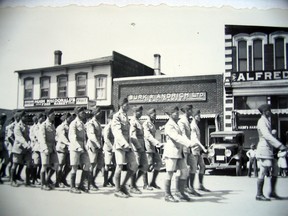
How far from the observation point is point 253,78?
15180 mm

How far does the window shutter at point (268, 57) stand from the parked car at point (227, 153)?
4.04 meters

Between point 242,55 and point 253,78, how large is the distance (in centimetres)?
164

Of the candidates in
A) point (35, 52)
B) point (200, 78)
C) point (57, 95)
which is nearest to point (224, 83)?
point (200, 78)

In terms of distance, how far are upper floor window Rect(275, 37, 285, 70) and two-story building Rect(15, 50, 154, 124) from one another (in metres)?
6.93

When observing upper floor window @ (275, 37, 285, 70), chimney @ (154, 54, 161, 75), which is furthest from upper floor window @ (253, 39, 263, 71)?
chimney @ (154, 54, 161, 75)

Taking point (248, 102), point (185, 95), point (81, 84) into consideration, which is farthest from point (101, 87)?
point (248, 102)

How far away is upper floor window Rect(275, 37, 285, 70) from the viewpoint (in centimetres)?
1478

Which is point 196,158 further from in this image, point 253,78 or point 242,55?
point 242,55

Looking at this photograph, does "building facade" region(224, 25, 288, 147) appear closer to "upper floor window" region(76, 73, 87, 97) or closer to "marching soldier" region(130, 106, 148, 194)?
"marching soldier" region(130, 106, 148, 194)

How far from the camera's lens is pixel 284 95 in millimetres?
13414

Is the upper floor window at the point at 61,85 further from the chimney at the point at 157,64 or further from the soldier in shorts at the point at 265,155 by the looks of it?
the soldier in shorts at the point at 265,155

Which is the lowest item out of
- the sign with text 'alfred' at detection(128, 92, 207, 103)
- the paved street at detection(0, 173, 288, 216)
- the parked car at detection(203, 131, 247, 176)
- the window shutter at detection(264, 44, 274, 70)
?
the paved street at detection(0, 173, 288, 216)

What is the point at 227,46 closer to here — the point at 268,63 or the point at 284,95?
the point at 268,63

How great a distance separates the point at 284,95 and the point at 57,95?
10.9 m
